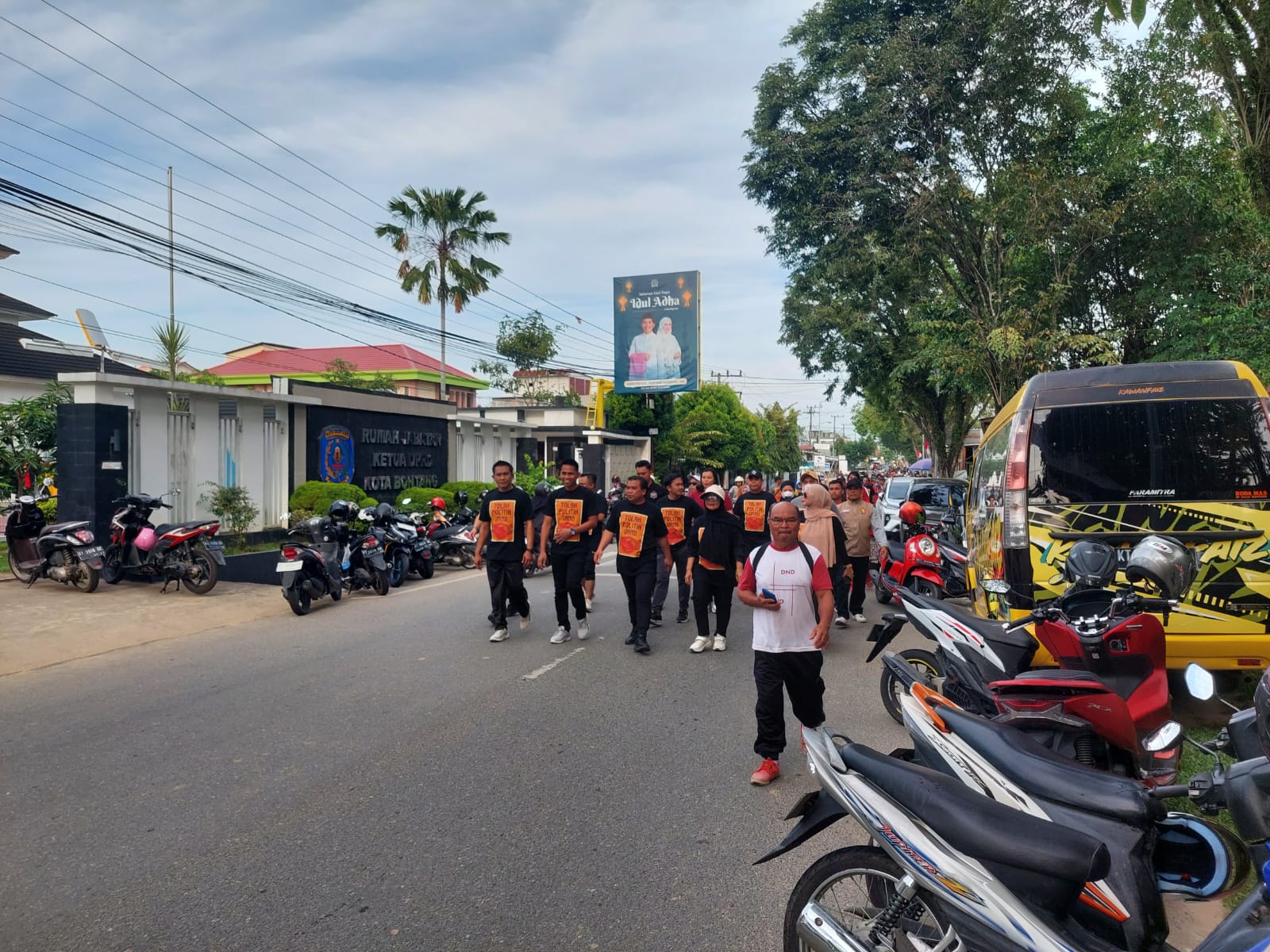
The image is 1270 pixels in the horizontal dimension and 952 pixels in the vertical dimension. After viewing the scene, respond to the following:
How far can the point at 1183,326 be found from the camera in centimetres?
1533

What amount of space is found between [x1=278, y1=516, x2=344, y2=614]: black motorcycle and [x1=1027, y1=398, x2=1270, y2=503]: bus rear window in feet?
26.7

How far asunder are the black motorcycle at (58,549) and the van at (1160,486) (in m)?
10.7

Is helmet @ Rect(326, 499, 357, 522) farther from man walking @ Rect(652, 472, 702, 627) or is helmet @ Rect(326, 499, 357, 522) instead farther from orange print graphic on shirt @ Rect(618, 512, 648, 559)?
orange print graphic on shirt @ Rect(618, 512, 648, 559)

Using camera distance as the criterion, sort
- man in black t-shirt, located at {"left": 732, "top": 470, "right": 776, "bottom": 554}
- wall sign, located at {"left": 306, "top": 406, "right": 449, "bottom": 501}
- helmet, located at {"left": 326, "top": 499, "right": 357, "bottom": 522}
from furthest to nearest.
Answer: wall sign, located at {"left": 306, "top": 406, "right": 449, "bottom": 501}
helmet, located at {"left": 326, "top": 499, "right": 357, "bottom": 522}
man in black t-shirt, located at {"left": 732, "top": 470, "right": 776, "bottom": 554}

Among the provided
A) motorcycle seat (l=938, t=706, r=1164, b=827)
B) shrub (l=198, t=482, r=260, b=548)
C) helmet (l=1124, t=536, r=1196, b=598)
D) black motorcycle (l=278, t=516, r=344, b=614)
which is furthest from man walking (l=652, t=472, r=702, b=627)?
shrub (l=198, t=482, r=260, b=548)

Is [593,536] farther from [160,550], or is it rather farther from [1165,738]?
[1165,738]

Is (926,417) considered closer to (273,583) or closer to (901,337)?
(901,337)

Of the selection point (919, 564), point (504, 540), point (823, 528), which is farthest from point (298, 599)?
point (919, 564)

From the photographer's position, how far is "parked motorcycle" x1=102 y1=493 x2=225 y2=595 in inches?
439

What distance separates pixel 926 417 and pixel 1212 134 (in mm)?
16004

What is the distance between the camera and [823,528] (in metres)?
8.69

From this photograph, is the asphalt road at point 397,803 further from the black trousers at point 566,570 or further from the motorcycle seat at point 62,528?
the motorcycle seat at point 62,528

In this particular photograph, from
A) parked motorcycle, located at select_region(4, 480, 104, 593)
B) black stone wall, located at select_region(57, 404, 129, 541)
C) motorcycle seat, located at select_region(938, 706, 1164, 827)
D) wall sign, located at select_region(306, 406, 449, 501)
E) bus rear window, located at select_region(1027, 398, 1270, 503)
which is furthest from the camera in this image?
wall sign, located at select_region(306, 406, 449, 501)

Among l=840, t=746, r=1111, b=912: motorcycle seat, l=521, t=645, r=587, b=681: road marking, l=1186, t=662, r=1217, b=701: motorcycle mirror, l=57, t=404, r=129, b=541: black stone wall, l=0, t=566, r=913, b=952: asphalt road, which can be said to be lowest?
l=521, t=645, r=587, b=681: road marking
